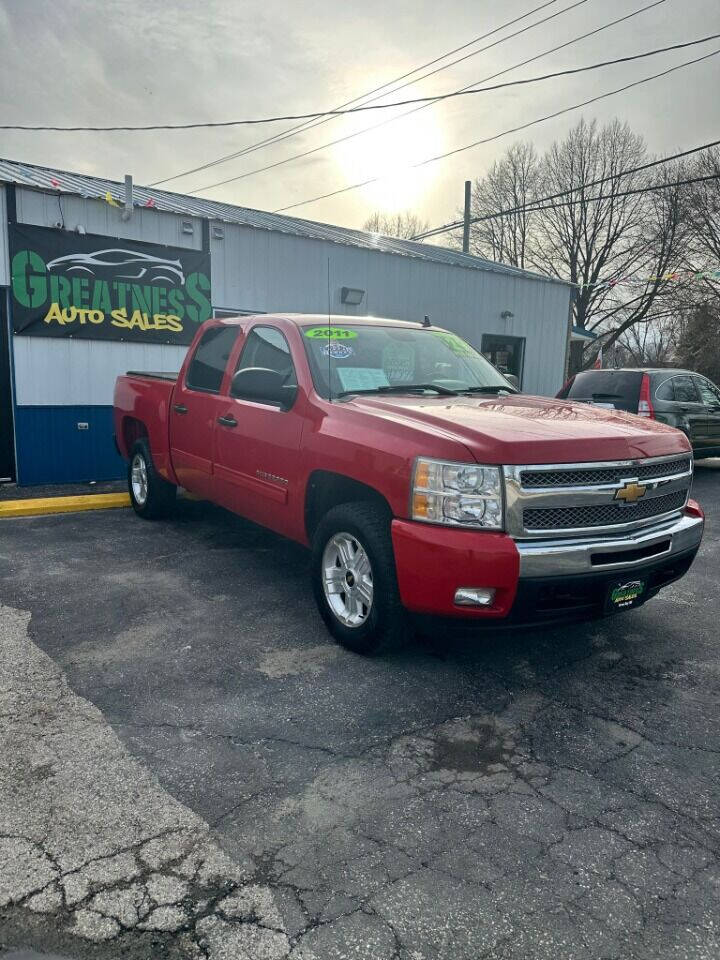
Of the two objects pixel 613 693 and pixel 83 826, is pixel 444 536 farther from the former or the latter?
pixel 83 826

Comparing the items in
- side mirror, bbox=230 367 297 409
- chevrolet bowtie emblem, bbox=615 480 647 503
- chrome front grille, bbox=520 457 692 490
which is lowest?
chevrolet bowtie emblem, bbox=615 480 647 503

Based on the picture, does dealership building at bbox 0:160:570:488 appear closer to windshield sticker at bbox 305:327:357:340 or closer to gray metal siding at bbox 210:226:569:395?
gray metal siding at bbox 210:226:569:395

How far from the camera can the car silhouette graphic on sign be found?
910 centimetres

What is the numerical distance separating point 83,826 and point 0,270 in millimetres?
7916

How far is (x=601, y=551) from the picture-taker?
3.49m

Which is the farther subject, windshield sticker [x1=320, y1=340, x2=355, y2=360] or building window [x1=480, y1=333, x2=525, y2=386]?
building window [x1=480, y1=333, x2=525, y2=386]

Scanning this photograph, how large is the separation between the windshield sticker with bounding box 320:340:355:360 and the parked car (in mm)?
6249

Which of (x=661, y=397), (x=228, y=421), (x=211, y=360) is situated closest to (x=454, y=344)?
(x=228, y=421)

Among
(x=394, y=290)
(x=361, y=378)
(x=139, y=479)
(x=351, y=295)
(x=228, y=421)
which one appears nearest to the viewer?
(x=361, y=378)

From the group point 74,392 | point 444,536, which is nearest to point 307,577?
point 444,536

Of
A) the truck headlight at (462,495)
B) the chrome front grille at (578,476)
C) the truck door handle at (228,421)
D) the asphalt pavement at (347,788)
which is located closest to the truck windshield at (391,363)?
the truck door handle at (228,421)

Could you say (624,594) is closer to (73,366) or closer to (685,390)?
(73,366)

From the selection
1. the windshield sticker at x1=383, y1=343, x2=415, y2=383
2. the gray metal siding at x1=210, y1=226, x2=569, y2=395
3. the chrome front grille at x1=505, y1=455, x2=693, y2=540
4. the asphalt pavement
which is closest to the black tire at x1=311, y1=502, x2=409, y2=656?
the asphalt pavement

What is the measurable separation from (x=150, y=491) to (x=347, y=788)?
4.85 m
